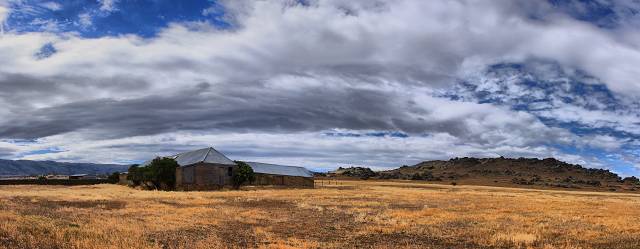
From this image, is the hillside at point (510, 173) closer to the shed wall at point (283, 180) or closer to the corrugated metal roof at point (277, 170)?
the corrugated metal roof at point (277, 170)

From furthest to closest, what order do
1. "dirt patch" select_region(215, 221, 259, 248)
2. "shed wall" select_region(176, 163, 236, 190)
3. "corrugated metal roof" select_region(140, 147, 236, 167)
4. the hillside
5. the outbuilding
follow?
the hillside < "corrugated metal roof" select_region(140, 147, 236, 167) < the outbuilding < "shed wall" select_region(176, 163, 236, 190) < "dirt patch" select_region(215, 221, 259, 248)

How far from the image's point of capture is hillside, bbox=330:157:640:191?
467 feet

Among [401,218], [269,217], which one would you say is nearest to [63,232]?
[269,217]

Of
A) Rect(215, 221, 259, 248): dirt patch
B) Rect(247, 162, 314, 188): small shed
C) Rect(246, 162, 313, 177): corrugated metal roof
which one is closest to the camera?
Rect(215, 221, 259, 248): dirt patch

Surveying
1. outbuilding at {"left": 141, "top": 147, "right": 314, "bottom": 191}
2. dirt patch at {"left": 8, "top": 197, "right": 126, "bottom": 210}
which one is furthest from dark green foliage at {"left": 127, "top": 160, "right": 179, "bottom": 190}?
dirt patch at {"left": 8, "top": 197, "right": 126, "bottom": 210}

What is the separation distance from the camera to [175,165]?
72.3 meters

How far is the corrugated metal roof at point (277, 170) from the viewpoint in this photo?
3550 inches

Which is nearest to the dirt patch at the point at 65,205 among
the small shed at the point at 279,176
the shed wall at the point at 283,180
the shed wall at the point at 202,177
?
the shed wall at the point at 202,177

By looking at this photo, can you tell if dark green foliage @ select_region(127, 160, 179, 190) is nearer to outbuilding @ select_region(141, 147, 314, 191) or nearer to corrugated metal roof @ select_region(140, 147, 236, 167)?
outbuilding @ select_region(141, 147, 314, 191)

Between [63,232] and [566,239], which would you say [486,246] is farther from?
[63,232]

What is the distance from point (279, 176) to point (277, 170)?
10.7ft

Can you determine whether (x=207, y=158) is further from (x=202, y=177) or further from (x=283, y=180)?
(x=283, y=180)

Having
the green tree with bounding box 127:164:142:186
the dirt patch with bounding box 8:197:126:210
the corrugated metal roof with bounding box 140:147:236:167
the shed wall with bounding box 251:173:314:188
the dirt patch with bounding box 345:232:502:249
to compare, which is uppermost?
the corrugated metal roof with bounding box 140:147:236:167

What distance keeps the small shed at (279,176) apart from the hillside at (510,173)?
1992 inches
